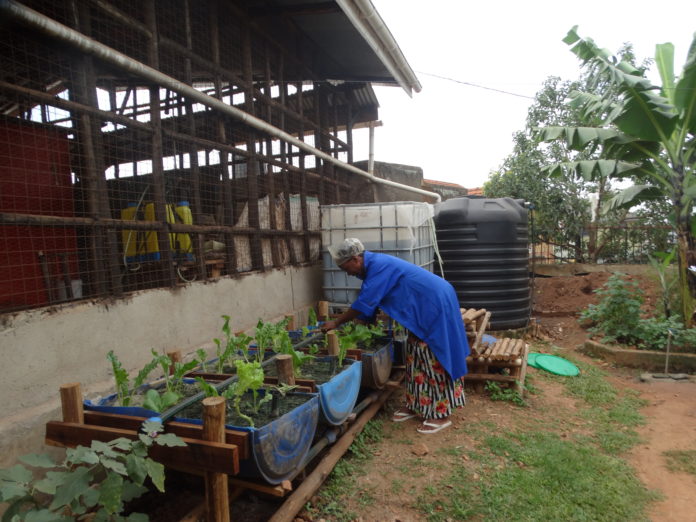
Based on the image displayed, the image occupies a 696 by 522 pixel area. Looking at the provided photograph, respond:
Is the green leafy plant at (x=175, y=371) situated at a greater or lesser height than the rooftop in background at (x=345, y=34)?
lesser

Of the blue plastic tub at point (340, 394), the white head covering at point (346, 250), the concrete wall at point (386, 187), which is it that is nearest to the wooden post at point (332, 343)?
the blue plastic tub at point (340, 394)

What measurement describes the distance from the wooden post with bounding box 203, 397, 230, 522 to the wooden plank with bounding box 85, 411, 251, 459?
0.06 meters

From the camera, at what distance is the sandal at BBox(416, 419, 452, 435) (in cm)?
375

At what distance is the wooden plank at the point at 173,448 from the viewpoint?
194 cm

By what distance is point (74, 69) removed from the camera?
9.86 feet

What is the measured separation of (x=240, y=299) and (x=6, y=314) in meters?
2.34

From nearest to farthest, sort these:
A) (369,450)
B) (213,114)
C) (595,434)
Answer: (369,450) → (595,434) → (213,114)

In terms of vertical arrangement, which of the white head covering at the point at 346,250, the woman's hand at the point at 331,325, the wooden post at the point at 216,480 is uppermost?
the white head covering at the point at 346,250

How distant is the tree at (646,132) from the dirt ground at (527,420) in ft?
6.10

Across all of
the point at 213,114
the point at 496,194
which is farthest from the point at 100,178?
the point at 496,194

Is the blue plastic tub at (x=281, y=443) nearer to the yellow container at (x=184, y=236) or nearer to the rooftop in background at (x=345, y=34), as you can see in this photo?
the yellow container at (x=184, y=236)

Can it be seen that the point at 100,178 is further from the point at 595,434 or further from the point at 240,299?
the point at 595,434

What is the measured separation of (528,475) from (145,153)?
14.1 feet

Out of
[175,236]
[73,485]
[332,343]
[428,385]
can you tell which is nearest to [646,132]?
[428,385]
